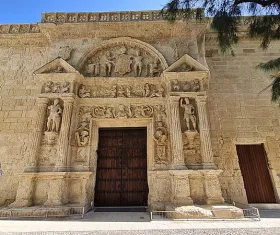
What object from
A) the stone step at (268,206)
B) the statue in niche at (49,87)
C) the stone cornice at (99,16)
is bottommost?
the stone step at (268,206)

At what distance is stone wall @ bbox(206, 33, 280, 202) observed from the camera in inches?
245

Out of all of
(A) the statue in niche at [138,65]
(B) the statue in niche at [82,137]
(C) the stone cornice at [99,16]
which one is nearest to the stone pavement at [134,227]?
(B) the statue in niche at [82,137]

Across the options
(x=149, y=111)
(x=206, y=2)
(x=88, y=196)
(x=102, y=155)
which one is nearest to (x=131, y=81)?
(x=149, y=111)

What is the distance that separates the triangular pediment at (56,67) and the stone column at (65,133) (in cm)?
106

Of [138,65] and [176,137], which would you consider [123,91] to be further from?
[176,137]

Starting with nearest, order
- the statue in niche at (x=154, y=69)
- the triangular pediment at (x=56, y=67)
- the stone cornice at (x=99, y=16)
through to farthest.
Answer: the triangular pediment at (x=56, y=67)
the statue in niche at (x=154, y=69)
the stone cornice at (x=99, y=16)

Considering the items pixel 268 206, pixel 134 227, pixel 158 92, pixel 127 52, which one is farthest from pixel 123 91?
pixel 268 206

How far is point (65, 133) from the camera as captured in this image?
557 centimetres

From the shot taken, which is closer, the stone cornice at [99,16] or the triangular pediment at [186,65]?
the triangular pediment at [186,65]

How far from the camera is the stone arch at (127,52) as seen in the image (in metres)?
6.68

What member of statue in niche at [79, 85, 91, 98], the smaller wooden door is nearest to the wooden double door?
statue in niche at [79, 85, 91, 98]

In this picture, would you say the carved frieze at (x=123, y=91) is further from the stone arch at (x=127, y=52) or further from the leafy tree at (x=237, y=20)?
the leafy tree at (x=237, y=20)

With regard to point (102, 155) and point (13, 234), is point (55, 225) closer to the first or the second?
point (13, 234)

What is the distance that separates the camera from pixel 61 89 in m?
6.10
